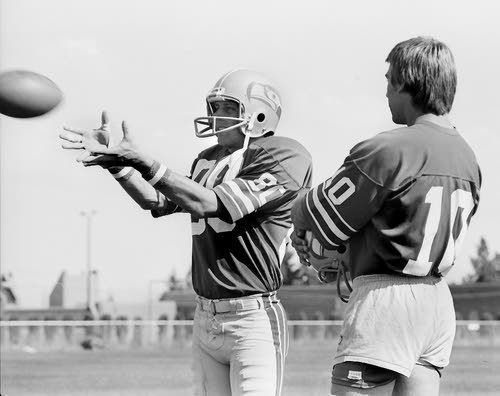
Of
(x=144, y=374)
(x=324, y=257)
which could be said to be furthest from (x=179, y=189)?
(x=144, y=374)

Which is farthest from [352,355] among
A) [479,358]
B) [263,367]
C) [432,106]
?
[479,358]

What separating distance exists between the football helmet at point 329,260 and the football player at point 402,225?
12 cm

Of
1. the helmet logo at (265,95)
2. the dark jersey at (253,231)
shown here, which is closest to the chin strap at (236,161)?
the dark jersey at (253,231)

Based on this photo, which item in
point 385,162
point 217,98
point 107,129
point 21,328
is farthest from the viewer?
point 21,328

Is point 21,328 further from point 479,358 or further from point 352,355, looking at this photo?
point 352,355

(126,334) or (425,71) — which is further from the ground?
(425,71)

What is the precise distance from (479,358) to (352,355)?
1996 centimetres

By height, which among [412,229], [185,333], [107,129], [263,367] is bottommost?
[185,333]

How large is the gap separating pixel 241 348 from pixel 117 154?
111 cm

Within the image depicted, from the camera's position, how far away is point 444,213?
3.90 meters

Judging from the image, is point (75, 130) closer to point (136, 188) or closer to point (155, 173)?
point (155, 173)

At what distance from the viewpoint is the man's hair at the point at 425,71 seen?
3900 millimetres

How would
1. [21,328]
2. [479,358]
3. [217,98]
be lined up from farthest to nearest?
1. [21,328]
2. [479,358]
3. [217,98]

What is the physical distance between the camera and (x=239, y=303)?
205 inches
